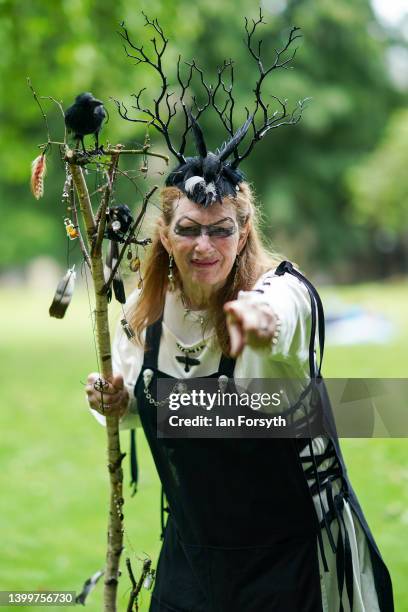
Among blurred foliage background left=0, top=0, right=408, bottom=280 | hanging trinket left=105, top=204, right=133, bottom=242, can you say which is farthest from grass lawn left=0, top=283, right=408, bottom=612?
blurred foliage background left=0, top=0, right=408, bottom=280

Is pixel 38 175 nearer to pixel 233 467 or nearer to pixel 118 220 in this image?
pixel 118 220

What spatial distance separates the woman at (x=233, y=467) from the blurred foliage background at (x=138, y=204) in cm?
27

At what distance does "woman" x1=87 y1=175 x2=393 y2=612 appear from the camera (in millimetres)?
2268

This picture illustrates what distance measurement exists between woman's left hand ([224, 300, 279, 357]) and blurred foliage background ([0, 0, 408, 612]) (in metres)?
0.69

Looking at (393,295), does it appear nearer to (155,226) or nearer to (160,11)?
(160,11)

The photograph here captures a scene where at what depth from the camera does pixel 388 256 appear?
33.5m

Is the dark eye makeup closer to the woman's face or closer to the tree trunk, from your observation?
the woman's face

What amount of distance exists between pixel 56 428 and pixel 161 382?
5.89 metres

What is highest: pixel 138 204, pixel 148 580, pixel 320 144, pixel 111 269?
pixel 320 144

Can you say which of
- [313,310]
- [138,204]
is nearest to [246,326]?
[313,310]

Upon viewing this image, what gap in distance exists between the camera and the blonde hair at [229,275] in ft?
7.75

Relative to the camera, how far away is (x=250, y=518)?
2416 mm

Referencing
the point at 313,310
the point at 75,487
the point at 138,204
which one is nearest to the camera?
the point at 313,310

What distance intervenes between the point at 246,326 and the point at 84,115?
0.86 metres
